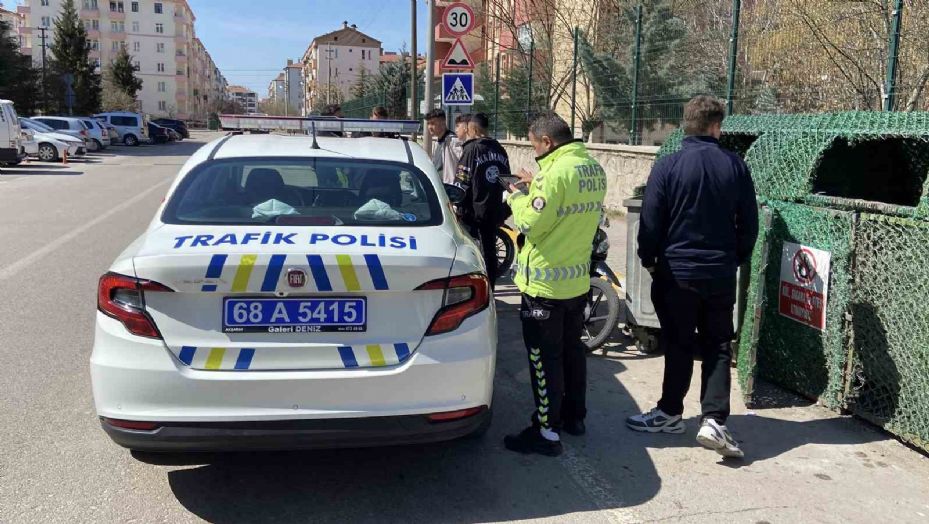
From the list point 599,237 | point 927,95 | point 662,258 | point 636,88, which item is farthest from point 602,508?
point 636,88

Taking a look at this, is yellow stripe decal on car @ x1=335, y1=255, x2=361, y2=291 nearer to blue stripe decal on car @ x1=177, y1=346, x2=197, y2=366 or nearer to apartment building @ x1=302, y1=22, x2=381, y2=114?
blue stripe decal on car @ x1=177, y1=346, x2=197, y2=366

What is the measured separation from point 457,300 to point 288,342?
0.73 meters

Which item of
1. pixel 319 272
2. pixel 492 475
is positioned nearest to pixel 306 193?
pixel 319 272

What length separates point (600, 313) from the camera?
5.75 metres

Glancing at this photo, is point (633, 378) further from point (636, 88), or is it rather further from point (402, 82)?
point (402, 82)

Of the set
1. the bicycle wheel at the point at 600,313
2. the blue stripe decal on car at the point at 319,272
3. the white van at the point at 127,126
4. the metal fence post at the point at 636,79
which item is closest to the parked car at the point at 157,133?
the white van at the point at 127,126

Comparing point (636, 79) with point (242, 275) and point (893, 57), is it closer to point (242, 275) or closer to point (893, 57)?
point (893, 57)

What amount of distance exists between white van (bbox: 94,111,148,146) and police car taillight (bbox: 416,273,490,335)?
45.6 m

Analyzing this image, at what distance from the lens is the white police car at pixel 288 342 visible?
10.1ft

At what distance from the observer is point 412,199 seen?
4.09 m

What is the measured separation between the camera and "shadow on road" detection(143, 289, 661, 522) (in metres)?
3.40

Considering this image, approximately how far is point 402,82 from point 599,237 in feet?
132

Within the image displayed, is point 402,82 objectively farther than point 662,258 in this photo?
Yes

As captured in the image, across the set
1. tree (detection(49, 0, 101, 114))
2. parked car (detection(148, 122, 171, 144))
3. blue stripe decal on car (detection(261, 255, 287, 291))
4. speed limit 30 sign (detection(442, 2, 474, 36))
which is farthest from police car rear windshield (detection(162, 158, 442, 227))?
tree (detection(49, 0, 101, 114))
